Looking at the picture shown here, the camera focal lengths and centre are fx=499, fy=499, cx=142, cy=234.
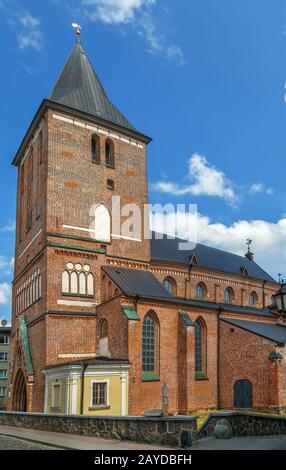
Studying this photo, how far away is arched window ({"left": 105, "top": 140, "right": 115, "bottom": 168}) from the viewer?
3209 cm

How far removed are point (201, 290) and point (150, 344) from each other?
37.7 feet

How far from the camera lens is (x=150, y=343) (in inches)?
1070

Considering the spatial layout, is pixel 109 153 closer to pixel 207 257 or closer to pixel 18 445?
pixel 207 257

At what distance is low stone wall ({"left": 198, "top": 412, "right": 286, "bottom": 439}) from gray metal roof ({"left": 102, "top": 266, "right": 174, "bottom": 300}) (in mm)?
11681

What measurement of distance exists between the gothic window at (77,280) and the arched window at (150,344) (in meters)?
3.68

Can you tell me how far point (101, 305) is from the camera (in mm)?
27828

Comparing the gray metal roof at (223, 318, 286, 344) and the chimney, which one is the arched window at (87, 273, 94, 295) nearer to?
the gray metal roof at (223, 318, 286, 344)

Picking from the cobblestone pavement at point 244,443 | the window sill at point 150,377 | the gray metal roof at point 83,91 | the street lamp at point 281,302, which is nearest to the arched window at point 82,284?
the window sill at point 150,377

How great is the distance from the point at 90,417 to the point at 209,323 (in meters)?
16.3

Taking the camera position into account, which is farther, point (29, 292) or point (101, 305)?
point (29, 292)

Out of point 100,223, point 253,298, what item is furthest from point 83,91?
point 253,298

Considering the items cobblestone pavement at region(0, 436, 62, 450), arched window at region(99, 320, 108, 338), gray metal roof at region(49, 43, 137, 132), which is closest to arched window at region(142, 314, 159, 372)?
arched window at region(99, 320, 108, 338)
